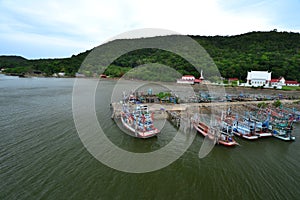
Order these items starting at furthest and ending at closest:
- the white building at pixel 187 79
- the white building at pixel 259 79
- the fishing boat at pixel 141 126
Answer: the white building at pixel 187 79, the white building at pixel 259 79, the fishing boat at pixel 141 126

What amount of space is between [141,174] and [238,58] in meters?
89.1

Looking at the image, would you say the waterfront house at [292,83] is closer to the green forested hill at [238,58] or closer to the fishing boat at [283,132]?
the green forested hill at [238,58]

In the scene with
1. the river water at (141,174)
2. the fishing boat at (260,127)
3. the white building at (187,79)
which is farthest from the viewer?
the white building at (187,79)

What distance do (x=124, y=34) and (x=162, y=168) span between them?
38.1 feet

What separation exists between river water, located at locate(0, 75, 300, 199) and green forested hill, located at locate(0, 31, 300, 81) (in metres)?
35.1

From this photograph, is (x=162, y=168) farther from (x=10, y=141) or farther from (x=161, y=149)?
(x=10, y=141)

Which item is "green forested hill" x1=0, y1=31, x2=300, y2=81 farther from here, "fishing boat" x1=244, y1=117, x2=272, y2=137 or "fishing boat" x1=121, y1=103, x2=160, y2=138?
"fishing boat" x1=244, y1=117, x2=272, y2=137

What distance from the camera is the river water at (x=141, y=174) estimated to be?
1084 centimetres

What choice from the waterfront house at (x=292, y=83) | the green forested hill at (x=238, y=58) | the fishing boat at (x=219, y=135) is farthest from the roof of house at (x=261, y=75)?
the fishing boat at (x=219, y=135)

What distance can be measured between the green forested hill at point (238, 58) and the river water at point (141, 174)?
3511 centimetres

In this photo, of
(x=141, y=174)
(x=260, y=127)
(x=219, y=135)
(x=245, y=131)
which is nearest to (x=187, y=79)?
(x=260, y=127)

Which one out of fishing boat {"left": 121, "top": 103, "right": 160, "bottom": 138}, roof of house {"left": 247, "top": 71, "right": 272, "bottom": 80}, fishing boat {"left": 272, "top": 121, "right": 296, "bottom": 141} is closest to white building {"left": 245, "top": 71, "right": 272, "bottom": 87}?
roof of house {"left": 247, "top": 71, "right": 272, "bottom": 80}

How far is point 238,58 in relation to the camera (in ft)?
281

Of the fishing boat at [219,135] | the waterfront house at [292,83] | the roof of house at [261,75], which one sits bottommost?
the fishing boat at [219,135]
